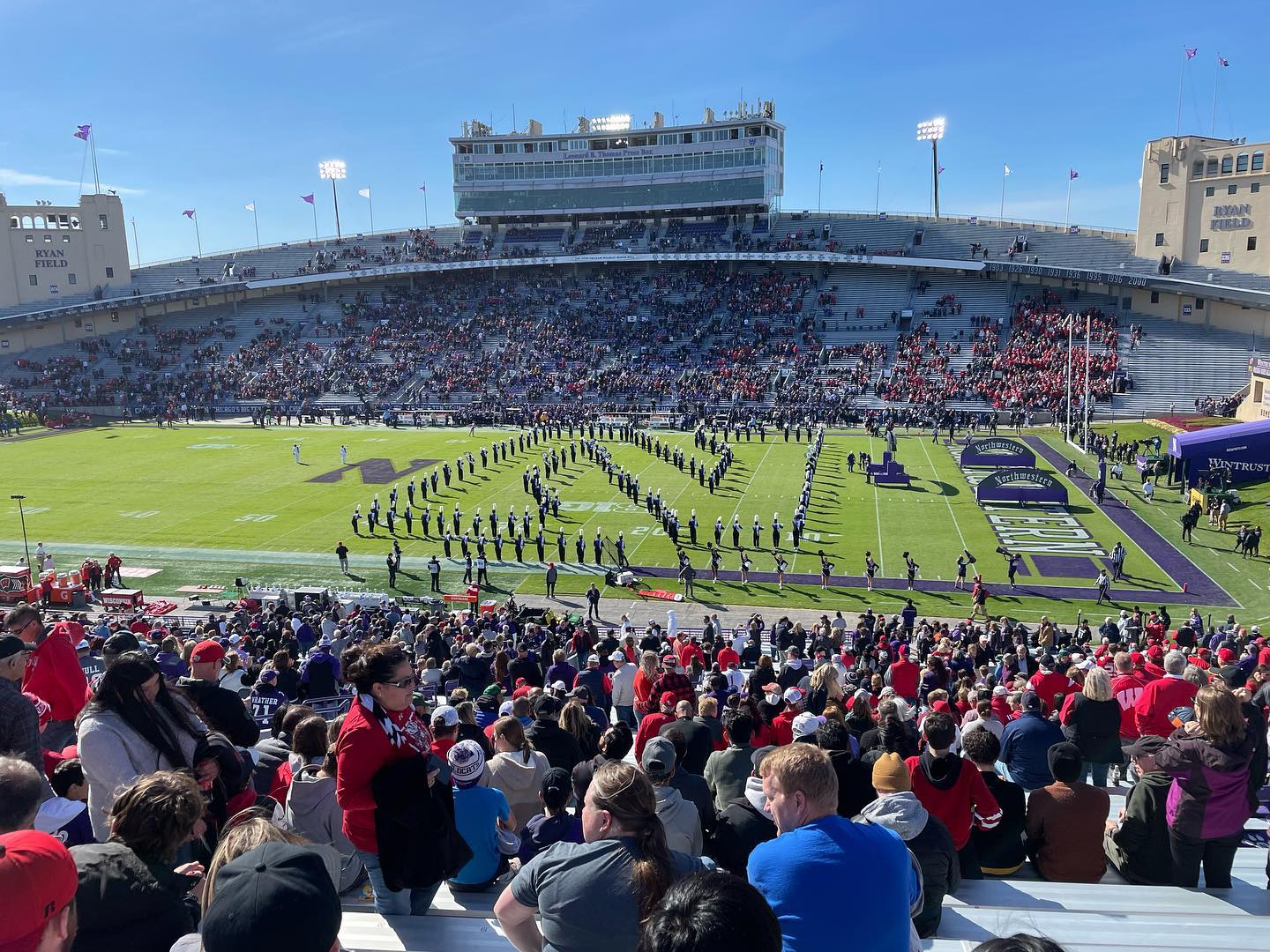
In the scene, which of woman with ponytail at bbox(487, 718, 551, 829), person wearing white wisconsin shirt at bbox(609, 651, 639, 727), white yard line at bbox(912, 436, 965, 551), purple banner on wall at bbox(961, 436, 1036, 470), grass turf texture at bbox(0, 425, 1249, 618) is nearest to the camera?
woman with ponytail at bbox(487, 718, 551, 829)

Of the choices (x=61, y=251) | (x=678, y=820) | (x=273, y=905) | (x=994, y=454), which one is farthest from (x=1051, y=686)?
(x=61, y=251)

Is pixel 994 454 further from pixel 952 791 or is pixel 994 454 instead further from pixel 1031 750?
pixel 952 791

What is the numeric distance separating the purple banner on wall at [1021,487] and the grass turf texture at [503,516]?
618 millimetres

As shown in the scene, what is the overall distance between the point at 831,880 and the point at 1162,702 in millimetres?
5857

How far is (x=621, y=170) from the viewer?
65.8 metres

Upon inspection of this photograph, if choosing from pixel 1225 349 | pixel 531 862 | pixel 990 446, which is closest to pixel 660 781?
pixel 531 862

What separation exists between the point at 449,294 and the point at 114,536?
134ft

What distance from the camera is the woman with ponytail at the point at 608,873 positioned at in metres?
2.74

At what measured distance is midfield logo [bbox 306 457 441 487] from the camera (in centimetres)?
3188

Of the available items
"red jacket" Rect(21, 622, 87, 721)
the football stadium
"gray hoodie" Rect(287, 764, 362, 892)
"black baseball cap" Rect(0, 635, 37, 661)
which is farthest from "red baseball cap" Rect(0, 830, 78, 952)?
"red jacket" Rect(21, 622, 87, 721)

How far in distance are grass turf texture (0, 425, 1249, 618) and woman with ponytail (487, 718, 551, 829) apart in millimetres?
14921

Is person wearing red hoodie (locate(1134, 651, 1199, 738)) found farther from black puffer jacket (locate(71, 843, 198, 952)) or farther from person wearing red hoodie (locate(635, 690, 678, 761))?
black puffer jacket (locate(71, 843, 198, 952))

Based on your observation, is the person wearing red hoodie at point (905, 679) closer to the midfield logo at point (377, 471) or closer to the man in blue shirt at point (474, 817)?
the man in blue shirt at point (474, 817)

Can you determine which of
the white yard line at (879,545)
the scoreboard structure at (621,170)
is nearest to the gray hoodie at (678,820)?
the white yard line at (879,545)
